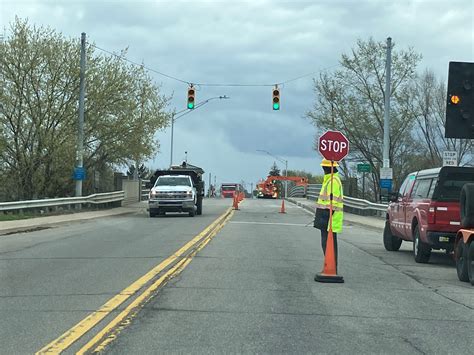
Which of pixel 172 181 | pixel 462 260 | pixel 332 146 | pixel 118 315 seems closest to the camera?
pixel 118 315

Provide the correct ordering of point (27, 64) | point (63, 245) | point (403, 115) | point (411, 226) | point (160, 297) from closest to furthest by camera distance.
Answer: point (160, 297) < point (411, 226) < point (63, 245) < point (27, 64) < point (403, 115)

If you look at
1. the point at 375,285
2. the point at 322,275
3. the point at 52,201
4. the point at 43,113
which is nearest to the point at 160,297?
the point at 322,275

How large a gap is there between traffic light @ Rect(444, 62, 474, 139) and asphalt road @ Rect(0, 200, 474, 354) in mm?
3950

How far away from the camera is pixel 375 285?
10.1m

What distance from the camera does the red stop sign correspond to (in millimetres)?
10602

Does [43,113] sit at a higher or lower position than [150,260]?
higher

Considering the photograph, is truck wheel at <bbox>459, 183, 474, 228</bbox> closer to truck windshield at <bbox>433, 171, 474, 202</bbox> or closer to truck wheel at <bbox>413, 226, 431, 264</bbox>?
truck windshield at <bbox>433, 171, 474, 202</bbox>

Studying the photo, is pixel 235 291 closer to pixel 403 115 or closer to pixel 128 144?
pixel 128 144

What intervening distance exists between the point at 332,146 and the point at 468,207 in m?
2.70

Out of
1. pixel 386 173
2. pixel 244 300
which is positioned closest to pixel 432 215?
pixel 244 300

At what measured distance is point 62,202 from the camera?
27438 mm

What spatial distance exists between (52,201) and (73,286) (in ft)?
59.2

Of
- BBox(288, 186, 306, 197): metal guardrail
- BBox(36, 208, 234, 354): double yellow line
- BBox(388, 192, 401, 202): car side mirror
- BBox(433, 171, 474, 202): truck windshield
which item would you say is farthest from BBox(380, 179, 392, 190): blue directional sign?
BBox(288, 186, 306, 197): metal guardrail

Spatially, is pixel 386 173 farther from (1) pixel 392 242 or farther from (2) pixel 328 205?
(2) pixel 328 205
